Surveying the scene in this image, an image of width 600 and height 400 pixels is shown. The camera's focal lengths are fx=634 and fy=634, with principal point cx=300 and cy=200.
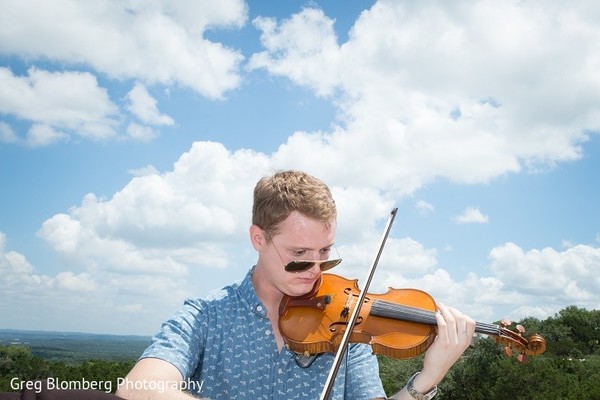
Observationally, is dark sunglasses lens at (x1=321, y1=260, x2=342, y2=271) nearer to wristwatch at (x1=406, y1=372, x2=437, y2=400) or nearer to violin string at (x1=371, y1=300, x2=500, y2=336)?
violin string at (x1=371, y1=300, x2=500, y2=336)

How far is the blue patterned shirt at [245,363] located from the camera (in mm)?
3627

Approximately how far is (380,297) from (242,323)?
1.24 metres

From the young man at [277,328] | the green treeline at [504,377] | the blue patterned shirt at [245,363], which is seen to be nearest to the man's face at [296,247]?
the young man at [277,328]

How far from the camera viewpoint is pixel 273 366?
3.74m

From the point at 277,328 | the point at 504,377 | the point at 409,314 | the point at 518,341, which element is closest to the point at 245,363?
the point at 277,328

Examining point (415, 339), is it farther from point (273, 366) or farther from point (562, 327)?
point (562, 327)

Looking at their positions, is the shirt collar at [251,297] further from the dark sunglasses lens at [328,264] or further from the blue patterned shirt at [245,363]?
the dark sunglasses lens at [328,264]

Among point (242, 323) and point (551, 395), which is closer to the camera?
point (242, 323)

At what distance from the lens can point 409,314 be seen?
14.0 feet

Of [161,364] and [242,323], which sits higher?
[242,323]

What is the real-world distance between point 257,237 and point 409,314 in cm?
116

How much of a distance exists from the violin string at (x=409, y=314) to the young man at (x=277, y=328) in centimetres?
30

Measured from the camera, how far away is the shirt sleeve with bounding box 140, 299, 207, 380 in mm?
3170

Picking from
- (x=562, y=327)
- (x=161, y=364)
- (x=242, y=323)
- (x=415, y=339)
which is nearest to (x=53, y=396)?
(x=161, y=364)
